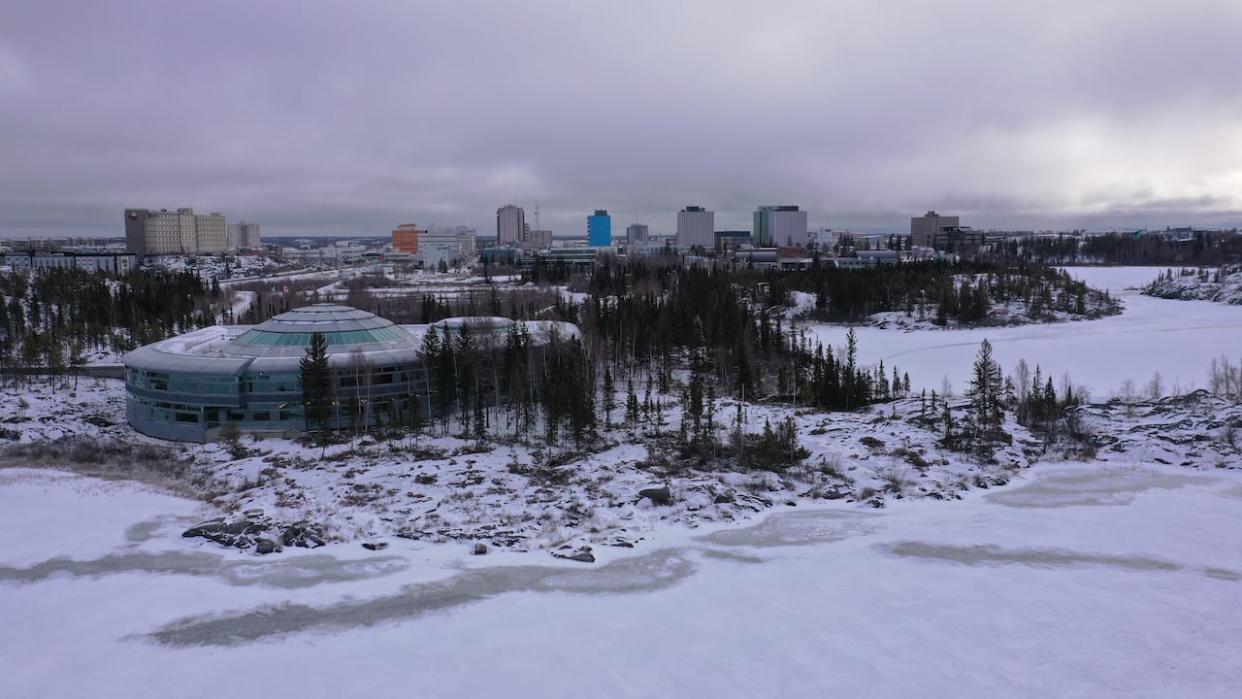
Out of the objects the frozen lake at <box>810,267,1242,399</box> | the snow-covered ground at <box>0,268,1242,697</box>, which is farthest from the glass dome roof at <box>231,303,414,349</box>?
the frozen lake at <box>810,267,1242,399</box>

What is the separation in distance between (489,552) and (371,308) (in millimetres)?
73975

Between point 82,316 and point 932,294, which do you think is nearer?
point 82,316

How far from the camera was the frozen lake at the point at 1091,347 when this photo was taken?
56.3 meters

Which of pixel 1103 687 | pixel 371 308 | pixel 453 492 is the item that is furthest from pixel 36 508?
pixel 371 308

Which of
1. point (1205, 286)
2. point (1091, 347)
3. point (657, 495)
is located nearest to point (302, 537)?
point (657, 495)

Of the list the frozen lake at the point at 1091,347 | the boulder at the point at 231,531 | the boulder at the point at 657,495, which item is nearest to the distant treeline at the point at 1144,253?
the frozen lake at the point at 1091,347

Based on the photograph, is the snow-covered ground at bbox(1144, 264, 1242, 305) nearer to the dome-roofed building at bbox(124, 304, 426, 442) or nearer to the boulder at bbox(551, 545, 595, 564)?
the dome-roofed building at bbox(124, 304, 426, 442)

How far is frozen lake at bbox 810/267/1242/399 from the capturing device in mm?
56312

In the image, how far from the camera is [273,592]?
21.3 m

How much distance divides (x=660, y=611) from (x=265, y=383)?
28.6 metres

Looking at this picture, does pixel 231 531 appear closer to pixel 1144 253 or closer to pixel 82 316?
pixel 82 316

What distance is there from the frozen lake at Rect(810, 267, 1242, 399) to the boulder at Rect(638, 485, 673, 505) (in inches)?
1248

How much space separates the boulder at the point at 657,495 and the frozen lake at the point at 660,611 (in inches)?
107

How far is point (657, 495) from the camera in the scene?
29.3m
